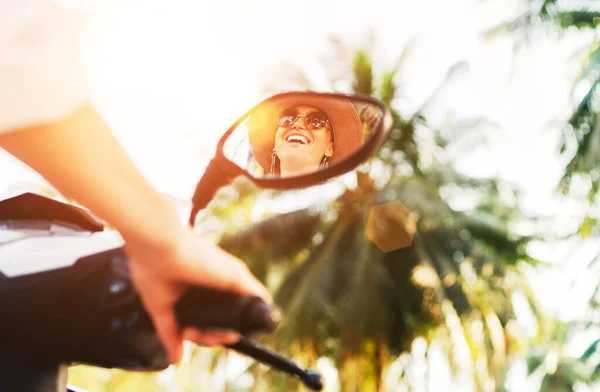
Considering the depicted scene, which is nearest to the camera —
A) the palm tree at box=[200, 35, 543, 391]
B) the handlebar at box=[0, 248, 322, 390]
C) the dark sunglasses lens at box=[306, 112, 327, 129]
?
the handlebar at box=[0, 248, 322, 390]

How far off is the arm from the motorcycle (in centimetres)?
2

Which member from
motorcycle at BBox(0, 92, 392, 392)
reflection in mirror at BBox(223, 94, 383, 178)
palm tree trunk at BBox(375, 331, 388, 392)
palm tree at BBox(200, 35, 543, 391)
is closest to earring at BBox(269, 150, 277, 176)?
reflection in mirror at BBox(223, 94, 383, 178)

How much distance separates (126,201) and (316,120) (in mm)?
490

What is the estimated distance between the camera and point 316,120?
93cm

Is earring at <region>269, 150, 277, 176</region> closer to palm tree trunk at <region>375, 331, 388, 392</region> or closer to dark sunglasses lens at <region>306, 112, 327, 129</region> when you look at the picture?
dark sunglasses lens at <region>306, 112, 327, 129</region>

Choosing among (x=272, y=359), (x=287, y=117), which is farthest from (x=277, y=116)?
(x=272, y=359)

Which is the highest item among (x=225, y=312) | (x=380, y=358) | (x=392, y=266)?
(x=225, y=312)

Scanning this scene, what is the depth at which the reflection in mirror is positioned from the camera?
0.84 meters

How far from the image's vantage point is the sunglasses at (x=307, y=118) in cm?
92

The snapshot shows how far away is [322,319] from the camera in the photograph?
1007 centimetres

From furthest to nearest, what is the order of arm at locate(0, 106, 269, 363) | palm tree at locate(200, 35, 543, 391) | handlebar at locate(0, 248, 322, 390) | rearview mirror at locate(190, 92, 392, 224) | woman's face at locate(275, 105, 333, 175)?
palm tree at locate(200, 35, 543, 391) → woman's face at locate(275, 105, 333, 175) → rearview mirror at locate(190, 92, 392, 224) → handlebar at locate(0, 248, 322, 390) → arm at locate(0, 106, 269, 363)

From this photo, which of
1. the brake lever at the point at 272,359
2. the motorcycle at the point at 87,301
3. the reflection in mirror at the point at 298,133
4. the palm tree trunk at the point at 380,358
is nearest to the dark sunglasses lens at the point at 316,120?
the reflection in mirror at the point at 298,133

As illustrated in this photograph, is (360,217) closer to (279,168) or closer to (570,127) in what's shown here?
(570,127)

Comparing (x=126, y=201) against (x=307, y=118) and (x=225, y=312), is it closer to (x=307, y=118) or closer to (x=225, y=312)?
(x=225, y=312)
